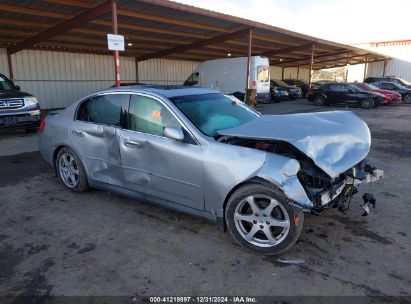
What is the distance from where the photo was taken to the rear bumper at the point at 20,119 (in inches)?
350

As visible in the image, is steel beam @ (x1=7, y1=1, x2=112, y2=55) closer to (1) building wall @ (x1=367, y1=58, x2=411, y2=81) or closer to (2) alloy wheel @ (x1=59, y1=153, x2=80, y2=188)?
(2) alloy wheel @ (x1=59, y1=153, x2=80, y2=188)

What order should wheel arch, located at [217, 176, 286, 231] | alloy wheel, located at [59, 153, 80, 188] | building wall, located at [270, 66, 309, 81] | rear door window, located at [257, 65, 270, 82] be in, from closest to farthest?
wheel arch, located at [217, 176, 286, 231], alloy wheel, located at [59, 153, 80, 188], rear door window, located at [257, 65, 270, 82], building wall, located at [270, 66, 309, 81]

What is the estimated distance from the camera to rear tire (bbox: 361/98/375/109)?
18.7m

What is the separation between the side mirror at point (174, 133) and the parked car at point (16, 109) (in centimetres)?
741

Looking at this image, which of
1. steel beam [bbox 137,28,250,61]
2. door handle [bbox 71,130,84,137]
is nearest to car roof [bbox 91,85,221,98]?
door handle [bbox 71,130,84,137]

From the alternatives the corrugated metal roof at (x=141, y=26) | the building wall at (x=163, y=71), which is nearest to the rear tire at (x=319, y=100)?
the corrugated metal roof at (x=141, y=26)

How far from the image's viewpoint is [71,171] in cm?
474

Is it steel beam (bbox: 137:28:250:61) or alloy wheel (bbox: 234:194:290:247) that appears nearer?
alloy wheel (bbox: 234:194:290:247)

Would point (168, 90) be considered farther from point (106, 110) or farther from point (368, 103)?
point (368, 103)

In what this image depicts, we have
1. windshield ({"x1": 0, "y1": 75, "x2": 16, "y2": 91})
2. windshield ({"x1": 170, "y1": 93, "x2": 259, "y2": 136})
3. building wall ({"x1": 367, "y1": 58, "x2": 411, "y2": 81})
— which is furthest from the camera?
building wall ({"x1": 367, "y1": 58, "x2": 411, "y2": 81})

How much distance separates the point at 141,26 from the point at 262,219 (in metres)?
14.0

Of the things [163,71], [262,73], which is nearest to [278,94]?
[262,73]

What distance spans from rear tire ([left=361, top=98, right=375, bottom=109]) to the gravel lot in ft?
51.9

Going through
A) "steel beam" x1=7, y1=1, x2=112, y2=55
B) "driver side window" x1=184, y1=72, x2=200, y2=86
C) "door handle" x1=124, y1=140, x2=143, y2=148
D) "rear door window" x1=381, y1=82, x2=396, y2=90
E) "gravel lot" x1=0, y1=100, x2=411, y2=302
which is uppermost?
"steel beam" x1=7, y1=1, x2=112, y2=55
